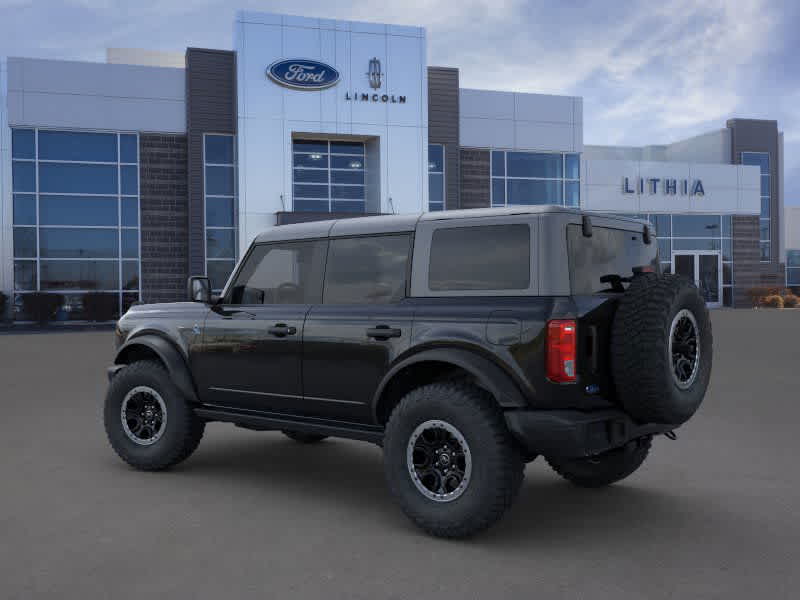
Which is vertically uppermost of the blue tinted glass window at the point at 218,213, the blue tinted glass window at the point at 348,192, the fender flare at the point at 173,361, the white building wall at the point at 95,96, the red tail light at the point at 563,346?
the white building wall at the point at 95,96

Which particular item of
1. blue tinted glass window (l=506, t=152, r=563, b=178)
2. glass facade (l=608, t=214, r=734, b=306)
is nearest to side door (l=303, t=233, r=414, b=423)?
blue tinted glass window (l=506, t=152, r=563, b=178)

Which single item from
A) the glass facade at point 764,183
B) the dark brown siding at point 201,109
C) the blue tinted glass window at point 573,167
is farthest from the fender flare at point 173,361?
the glass facade at point 764,183

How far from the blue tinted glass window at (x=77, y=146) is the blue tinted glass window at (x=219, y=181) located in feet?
11.3

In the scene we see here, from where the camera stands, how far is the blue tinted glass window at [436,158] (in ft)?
111

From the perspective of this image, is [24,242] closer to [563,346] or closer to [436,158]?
[436,158]

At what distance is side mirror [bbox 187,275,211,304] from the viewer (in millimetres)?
6211

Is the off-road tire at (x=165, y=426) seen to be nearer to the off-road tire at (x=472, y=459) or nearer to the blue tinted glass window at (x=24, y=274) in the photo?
the off-road tire at (x=472, y=459)

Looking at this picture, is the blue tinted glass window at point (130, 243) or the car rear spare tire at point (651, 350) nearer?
the car rear spare tire at point (651, 350)

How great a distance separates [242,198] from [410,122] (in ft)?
23.2

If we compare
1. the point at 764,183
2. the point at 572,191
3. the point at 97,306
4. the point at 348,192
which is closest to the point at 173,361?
the point at 97,306

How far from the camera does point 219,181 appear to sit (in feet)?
101

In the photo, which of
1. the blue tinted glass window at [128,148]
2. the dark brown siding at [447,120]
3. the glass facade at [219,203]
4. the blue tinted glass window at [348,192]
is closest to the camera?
the blue tinted glass window at [128,148]

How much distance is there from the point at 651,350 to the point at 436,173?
2985 cm

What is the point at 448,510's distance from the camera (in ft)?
15.5
